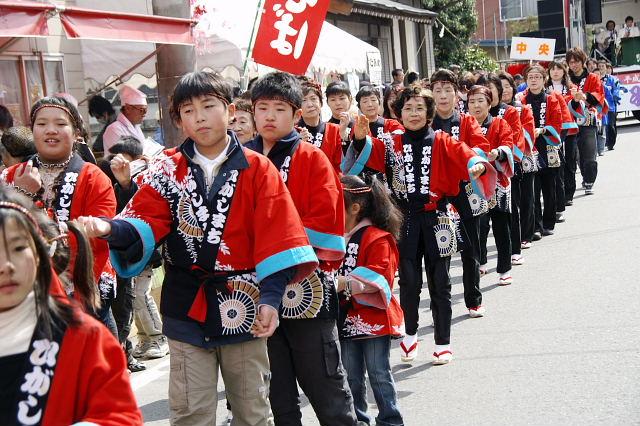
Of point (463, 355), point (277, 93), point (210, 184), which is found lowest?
point (463, 355)

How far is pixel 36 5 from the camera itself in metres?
7.05

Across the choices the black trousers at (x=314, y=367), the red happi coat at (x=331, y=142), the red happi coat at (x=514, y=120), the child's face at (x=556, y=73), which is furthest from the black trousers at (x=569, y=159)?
the black trousers at (x=314, y=367)

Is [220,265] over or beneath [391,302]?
over

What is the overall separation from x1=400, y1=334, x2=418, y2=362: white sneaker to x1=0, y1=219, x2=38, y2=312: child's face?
4326 mm

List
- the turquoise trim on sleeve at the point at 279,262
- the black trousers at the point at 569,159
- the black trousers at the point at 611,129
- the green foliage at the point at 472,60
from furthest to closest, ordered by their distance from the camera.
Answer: the green foliage at the point at 472,60, the black trousers at the point at 611,129, the black trousers at the point at 569,159, the turquoise trim on sleeve at the point at 279,262

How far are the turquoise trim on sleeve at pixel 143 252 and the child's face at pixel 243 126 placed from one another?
2.42 meters

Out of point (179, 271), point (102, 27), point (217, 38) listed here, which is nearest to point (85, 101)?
point (217, 38)

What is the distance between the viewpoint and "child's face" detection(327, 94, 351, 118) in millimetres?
8484

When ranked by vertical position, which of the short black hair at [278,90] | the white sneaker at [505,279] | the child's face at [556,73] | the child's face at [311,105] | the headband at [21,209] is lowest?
the white sneaker at [505,279]

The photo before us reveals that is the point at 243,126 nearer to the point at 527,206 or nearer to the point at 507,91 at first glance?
the point at 507,91

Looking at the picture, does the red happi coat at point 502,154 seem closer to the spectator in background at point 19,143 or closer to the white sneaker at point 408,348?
the white sneaker at point 408,348

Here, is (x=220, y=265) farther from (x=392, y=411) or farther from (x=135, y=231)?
(x=392, y=411)

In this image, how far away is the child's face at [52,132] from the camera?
467 centimetres

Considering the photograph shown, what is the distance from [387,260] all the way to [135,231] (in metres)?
1.65
